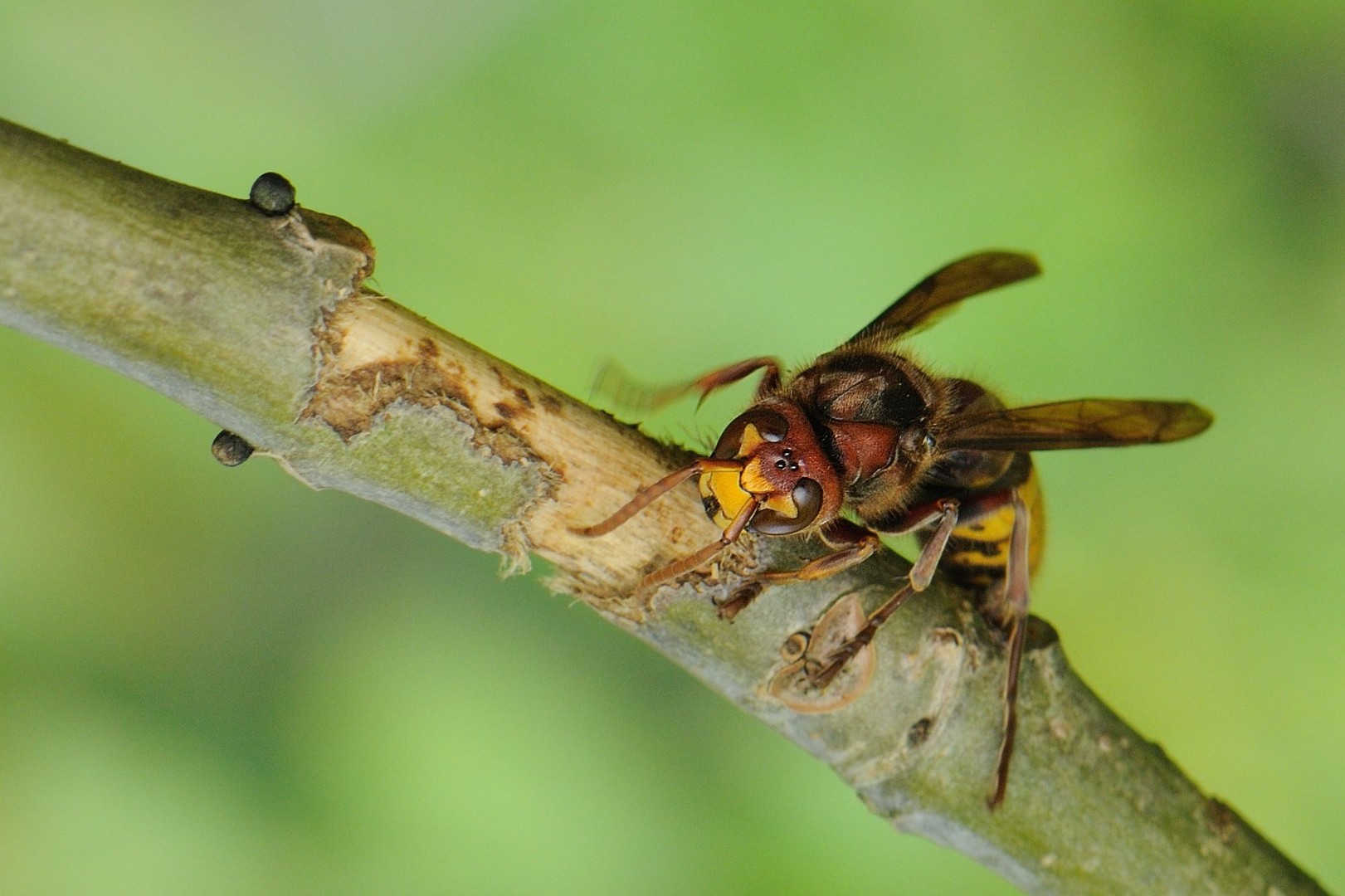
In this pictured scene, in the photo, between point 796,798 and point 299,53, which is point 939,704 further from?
point 299,53

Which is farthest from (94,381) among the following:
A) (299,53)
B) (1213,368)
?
(1213,368)

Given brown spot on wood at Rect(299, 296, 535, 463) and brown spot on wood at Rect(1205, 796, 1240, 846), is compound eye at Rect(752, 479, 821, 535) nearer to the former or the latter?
brown spot on wood at Rect(299, 296, 535, 463)

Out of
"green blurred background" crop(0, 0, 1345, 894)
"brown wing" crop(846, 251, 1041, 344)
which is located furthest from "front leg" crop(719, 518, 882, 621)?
"green blurred background" crop(0, 0, 1345, 894)

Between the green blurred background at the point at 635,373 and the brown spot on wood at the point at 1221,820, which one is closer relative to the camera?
the brown spot on wood at the point at 1221,820

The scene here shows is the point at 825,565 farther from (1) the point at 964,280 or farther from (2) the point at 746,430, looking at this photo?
(1) the point at 964,280

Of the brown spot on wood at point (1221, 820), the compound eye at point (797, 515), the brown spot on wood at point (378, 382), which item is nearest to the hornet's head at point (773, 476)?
the compound eye at point (797, 515)

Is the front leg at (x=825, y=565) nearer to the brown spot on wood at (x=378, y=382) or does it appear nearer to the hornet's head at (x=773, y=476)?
the hornet's head at (x=773, y=476)

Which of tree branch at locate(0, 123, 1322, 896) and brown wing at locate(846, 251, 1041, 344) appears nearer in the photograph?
tree branch at locate(0, 123, 1322, 896)
